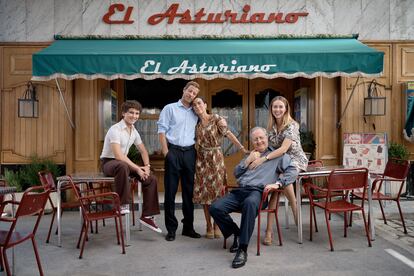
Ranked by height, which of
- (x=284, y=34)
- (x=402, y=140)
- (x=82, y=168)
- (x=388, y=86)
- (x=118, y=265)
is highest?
(x=284, y=34)

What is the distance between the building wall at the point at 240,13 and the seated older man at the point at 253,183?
4.28 meters

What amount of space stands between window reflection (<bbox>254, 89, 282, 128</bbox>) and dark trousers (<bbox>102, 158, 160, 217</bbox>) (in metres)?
4.43

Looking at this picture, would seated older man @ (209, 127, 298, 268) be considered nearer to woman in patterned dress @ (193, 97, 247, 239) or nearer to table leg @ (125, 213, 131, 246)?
woman in patterned dress @ (193, 97, 247, 239)

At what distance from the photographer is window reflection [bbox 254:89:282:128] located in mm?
9609

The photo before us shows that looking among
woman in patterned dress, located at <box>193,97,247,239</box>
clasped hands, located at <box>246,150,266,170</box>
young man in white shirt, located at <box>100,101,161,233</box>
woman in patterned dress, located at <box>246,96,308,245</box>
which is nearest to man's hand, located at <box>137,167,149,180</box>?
young man in white shirt, located at <box>100,101,161,233</box>

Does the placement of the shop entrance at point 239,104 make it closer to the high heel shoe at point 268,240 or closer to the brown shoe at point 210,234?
the brown shoe at point 210,234

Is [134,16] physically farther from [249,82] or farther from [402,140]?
[402,140]

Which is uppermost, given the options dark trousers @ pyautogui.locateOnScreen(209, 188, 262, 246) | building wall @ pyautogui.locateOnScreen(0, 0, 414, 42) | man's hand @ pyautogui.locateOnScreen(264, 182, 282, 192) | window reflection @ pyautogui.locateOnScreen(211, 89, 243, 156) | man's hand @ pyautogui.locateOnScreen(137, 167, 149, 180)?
building wall @ pyautogui.locateOnScreen(0, 0, 414, 42)

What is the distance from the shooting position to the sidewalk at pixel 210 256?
14.4ft

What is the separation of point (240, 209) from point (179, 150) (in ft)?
3.84

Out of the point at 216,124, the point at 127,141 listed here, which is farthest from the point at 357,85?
the point at 127,141

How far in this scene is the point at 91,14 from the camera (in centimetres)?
868

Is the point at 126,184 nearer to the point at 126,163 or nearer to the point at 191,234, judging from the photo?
the point at 126,163

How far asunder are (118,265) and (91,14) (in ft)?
18.5
